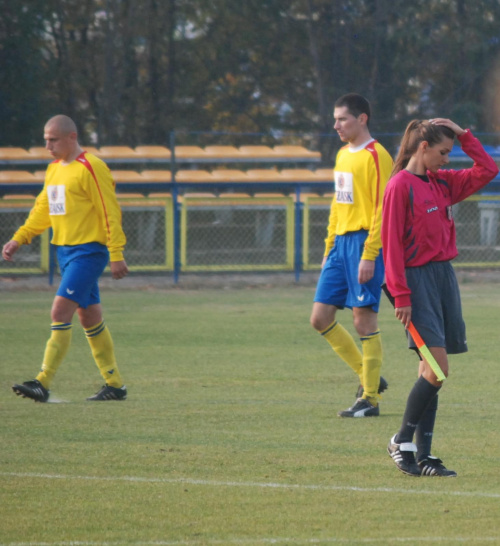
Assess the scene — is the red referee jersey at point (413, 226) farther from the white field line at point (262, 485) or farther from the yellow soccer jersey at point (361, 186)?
the yellow soccer jersey at point (361, 186)

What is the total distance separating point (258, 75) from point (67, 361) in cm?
2365

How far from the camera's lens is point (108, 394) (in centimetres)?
829

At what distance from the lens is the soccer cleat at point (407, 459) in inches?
219

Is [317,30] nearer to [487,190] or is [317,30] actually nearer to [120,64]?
[120,64]

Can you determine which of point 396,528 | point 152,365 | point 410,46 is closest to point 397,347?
point 152,365

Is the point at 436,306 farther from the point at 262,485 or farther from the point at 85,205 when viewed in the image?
the point at 85,205

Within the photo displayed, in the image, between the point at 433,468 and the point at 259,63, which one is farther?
the point at 259,63

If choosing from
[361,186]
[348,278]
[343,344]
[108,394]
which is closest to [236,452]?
[348,278]

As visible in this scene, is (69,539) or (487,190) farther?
(487,190)

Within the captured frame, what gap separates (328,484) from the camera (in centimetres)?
538

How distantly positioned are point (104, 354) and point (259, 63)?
25870 mm

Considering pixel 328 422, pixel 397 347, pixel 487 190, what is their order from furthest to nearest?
1. pixel 487 190
2. pixel 397 347
3. pixel 328 422

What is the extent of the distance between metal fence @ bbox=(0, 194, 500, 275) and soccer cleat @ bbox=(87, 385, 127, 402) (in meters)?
11.3

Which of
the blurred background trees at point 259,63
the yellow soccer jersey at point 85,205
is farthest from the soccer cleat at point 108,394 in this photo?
the blurred background trees at point 259,63
